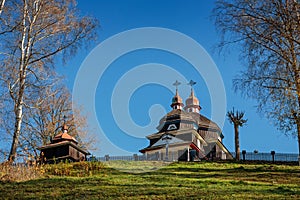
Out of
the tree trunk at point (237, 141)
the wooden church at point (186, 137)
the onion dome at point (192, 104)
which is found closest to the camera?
the tree trunk at point (237, 141)

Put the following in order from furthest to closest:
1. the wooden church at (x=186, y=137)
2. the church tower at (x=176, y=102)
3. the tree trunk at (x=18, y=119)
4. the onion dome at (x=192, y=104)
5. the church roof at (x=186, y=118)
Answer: the onion dome at (x=192, y=104) < the church tower at (x=176, y=102) < the church roof at (x=186, y=118) < the wooden church at (x=186, y=137) < the tree trunk at (x=18, y=119)

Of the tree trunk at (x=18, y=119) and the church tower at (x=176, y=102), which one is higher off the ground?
the church tower at (x=176, y=102)

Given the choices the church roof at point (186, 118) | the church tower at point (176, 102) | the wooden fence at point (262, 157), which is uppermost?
the church tower at point (176, 102)

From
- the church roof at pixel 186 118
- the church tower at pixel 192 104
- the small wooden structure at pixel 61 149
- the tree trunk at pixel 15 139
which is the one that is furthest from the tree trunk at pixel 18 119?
the church tower at pixel 192 104

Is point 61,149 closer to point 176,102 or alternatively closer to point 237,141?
point 237,141

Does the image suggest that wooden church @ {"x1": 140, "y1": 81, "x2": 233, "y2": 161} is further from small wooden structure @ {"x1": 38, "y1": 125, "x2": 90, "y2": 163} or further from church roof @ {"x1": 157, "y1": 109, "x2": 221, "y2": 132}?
small wooden structure @ {"x1": 38, "y1": 125, "x2": 90, "y2": 163}

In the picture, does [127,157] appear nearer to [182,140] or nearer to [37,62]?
[182,140]

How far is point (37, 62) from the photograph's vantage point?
20.6 meters

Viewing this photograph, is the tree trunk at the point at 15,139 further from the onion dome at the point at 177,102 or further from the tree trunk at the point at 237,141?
the onion dome at the point at 177,102

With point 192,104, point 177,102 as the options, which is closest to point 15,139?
point 177,102

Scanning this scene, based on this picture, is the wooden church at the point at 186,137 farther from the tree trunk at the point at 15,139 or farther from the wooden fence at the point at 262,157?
the tree trunk at the point at 15,139

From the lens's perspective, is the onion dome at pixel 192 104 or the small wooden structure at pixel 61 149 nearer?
the small wooden structure at pixel 61 149

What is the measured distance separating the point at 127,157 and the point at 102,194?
70.4 feet

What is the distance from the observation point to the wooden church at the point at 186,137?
39375mm
